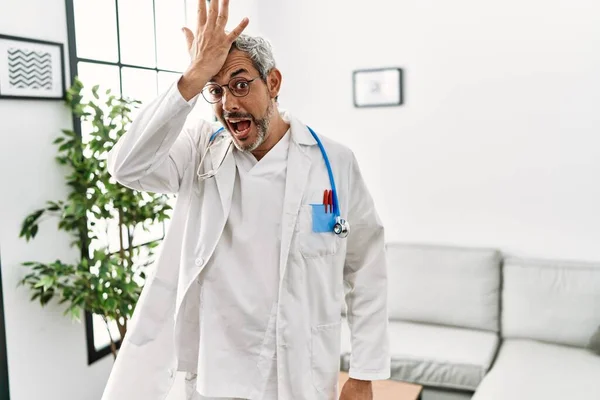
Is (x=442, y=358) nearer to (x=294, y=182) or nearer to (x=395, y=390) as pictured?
(x=395, y=390)

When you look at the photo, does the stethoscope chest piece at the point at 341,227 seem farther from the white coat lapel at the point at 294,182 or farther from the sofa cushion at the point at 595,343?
the sofa cushion at the point at 595,343

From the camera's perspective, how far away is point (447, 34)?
343 cm

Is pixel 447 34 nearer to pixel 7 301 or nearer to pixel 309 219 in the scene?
pixel 309 219

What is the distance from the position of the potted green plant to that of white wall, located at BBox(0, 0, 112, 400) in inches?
1.8

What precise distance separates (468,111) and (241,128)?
7.76 feet

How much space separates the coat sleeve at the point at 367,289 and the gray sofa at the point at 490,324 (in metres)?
1.09

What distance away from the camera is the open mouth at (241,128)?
1396 millimetres

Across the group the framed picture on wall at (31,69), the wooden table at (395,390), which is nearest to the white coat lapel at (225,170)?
the framed picture on wall at (31,69)

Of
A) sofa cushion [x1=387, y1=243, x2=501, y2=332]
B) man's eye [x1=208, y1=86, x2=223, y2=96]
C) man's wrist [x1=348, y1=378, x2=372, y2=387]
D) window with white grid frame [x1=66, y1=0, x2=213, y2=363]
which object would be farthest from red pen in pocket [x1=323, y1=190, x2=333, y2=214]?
sofa cushion [x1=387, y1=243, x2=501, y2=332]

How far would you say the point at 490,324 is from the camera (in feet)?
10.5

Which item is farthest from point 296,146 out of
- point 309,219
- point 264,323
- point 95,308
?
point 95,308

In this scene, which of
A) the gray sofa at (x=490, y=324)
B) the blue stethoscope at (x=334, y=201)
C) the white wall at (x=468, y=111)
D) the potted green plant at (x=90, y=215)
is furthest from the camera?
the white wall at (x=468, y=111)

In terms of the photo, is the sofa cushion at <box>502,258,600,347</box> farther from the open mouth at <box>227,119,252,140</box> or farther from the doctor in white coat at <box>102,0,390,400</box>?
the open mouth at <box>227,119,252,140</box>

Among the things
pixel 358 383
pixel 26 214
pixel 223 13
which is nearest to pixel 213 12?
pixel 223 13
